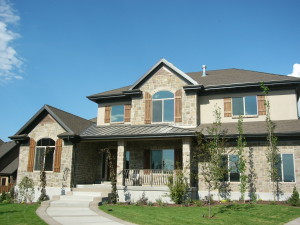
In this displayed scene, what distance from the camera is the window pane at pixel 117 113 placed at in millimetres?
22688

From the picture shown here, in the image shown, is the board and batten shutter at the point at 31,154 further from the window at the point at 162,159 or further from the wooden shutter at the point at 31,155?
the window at the point at 162,159

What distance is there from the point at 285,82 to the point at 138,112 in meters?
9.84

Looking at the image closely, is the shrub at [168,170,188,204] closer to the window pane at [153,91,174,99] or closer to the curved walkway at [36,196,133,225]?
the curved walkway at [36,196,133,225]

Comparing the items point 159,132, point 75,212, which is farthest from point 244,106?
point 75,212

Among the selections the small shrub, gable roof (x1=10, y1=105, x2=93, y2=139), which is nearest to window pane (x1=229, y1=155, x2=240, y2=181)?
the small shrub

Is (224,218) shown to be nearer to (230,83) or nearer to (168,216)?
(168,216)

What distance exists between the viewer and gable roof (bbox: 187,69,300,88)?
781 inches

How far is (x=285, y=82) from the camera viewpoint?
1889 centimetres

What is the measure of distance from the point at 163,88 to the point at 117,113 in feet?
13.7

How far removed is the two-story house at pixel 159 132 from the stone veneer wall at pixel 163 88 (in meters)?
0.07

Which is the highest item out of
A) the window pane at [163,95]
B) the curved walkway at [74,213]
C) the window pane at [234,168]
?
the window pane at [163,95]

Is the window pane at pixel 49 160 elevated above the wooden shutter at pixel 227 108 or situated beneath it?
situated beneath

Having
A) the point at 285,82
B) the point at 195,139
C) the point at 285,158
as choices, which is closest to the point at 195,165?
the point at 195,139

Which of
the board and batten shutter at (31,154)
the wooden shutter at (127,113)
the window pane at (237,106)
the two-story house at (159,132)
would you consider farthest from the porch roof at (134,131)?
the window pane at (237,106)
